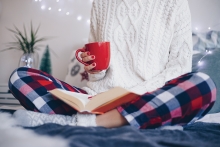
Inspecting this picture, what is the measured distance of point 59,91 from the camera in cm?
71

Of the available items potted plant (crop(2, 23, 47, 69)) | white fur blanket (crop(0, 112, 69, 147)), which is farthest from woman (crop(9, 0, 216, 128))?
potted plant (crop(2, 23, 47, 69))

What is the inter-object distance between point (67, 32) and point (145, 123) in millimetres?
1432

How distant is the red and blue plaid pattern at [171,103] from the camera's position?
0.67 m

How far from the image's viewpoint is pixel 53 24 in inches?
79.6

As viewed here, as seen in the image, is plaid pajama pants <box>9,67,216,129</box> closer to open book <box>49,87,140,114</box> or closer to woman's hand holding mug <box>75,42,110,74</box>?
open book <box>49,87,140,114</box>

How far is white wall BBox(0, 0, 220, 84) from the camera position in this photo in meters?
1.90

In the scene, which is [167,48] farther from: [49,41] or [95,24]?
[49,41]

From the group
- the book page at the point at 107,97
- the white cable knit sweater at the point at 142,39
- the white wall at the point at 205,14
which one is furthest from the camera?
the white wall at the point at 205,14

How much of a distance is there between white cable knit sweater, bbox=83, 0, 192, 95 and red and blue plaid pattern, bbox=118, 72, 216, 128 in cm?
29

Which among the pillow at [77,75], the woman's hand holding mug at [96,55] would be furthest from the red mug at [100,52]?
the pillow at [77,75]

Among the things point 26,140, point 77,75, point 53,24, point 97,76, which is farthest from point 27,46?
point 26,140

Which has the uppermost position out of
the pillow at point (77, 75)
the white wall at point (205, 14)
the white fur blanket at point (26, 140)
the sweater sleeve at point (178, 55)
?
the white wall at point (205, 14)

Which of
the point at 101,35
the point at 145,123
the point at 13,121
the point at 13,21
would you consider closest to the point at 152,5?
the point at 101,35

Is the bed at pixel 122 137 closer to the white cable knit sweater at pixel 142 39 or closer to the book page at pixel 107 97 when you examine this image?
the book page at pixel 107 97
